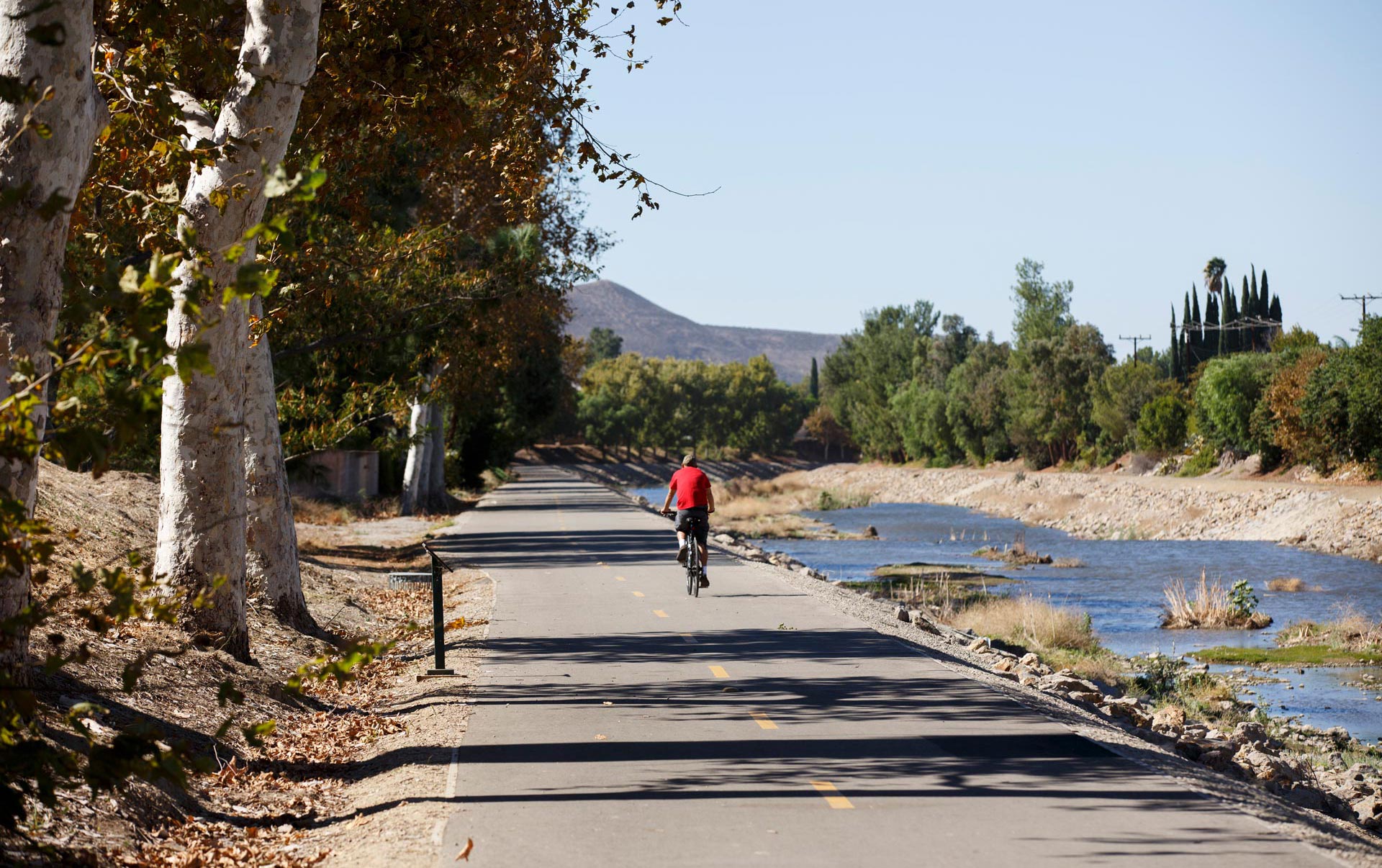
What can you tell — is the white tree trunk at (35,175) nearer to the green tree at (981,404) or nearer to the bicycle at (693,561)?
the bicycle at (693,561)

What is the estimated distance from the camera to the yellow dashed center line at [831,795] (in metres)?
7.97

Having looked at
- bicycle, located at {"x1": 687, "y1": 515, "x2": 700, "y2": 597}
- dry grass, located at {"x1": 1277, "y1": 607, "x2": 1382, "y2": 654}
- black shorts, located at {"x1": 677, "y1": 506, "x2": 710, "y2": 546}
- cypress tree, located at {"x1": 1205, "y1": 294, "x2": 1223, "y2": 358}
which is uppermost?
cypress tree, located at {"x1": 1205, "y1": 294, "x2": 1223, "y2": 358}

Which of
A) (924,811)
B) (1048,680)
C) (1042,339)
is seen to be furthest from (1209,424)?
(924,811)

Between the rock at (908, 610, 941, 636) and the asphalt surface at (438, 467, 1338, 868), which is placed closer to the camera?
the asphalt surface at (438, 467, 1338, 868)

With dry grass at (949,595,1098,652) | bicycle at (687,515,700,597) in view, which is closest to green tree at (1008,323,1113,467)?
dry grass at (949,595,1098,652)

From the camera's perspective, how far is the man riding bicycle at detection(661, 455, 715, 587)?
64.4ft

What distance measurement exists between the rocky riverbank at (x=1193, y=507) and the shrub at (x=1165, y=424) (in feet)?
13.4

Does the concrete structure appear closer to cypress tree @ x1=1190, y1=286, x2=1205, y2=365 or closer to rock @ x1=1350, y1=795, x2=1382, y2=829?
rock @ x1=1350, y1=795, x2=1382, y2=829

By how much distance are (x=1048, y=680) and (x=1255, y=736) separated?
7.17 ft

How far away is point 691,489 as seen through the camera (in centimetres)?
1984

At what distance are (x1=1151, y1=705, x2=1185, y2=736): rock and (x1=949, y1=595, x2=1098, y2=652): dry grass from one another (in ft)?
23.9

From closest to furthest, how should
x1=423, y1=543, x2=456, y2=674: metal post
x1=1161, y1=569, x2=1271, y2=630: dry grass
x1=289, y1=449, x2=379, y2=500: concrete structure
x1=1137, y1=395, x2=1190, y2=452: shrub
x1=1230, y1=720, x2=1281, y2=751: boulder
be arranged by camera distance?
x1=423, y1=543, x2=456, y2=674: metal post, x1=1230, y1=720, x2=1281, y2=751: boulder, x1=1161, y1=569, x2=1271, y2=630: dry grass, x1=289, y1=449, x2=379, y2=500: concrete structure, x1=1137, y1=395, x2=1190, y2=452: shrub

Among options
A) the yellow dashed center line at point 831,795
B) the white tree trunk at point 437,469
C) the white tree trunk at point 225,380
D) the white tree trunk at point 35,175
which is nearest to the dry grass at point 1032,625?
the white tree trunk at point 225,380

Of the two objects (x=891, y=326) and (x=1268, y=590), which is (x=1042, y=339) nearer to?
(x=891, y=326)
